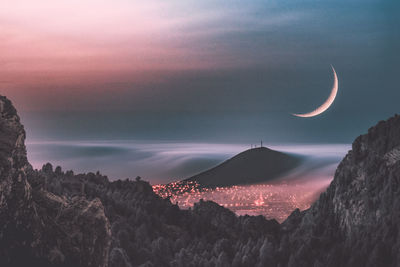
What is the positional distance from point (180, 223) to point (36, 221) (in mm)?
75538

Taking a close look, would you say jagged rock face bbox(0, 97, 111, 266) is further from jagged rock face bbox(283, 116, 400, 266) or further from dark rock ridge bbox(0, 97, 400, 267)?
jagged rock face bbox(283, 116, 400, 266)

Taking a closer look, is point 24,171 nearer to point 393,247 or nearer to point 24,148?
point 24,148

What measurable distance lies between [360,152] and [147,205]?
48.9 m

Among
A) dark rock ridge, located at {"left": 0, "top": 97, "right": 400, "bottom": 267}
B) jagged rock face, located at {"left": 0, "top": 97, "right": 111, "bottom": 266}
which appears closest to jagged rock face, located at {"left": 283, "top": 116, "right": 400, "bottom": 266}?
dark rock ridge, located at {"left": 0, "top": 97, "right": 400, "bottom": 267}

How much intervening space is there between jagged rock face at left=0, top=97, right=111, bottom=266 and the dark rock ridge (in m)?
0.04

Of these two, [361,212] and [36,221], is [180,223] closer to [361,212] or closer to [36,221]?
[361,212]

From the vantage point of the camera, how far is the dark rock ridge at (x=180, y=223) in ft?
54.9

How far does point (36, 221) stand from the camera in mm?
16938

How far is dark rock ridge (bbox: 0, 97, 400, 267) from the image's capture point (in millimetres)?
16719

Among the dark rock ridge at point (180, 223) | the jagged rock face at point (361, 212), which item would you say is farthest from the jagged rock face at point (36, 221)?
the jagged rock face at point (361, 212)

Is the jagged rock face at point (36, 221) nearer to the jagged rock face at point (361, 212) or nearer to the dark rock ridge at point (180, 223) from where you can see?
the dark rock ridge at point (180, 223)

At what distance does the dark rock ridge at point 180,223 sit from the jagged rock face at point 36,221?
1.5 inches

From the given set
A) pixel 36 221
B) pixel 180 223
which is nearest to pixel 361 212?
pixel 180 223

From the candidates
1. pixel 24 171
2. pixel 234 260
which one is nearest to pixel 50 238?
pixel 24 171
